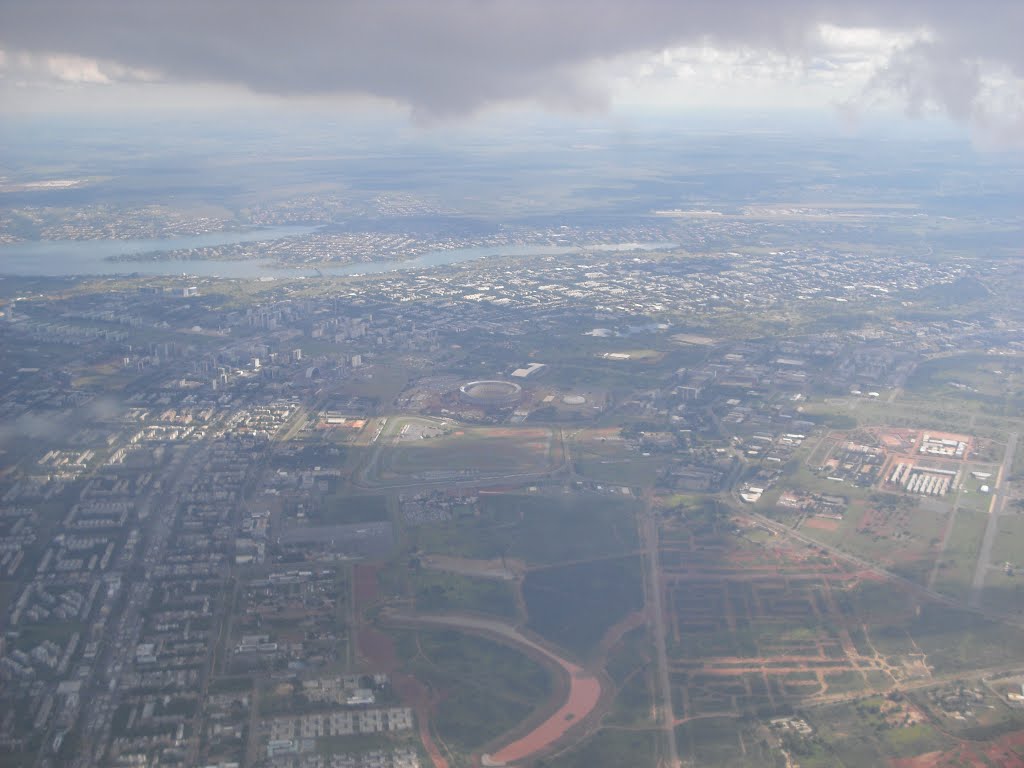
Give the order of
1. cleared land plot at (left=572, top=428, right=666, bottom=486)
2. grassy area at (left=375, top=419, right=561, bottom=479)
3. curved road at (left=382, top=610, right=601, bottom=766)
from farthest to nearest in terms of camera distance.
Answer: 1. grassy area at (left=375, top=419, right=561, bottom=479)
2. cleared land plot at (left=572, top=428, right=666, bottom=486)
3. curved road at (left=382, top=610, right=601, bottom=766)

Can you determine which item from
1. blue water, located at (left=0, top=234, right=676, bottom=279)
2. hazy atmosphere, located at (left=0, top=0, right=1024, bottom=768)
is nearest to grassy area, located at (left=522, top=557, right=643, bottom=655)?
hazy atmosphere, located at (left=0, top=0, right=1024, bottom=768)

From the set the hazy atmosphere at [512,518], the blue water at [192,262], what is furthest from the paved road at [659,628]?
the blue water at [192,262]

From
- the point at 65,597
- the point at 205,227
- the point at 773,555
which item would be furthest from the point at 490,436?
the point at 205,227

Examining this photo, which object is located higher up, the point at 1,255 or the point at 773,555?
the point at 773,555

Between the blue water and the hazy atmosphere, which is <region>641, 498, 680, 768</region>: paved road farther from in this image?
the blue water

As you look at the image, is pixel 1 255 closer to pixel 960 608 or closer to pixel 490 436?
pixel 490 436

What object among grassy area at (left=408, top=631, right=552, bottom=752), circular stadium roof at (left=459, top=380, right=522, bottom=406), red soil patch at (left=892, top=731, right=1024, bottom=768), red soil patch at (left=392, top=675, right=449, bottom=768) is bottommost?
circular stadium roof at (left=459, top=380, right=522, bottom=406)

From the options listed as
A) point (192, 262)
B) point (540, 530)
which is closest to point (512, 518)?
point (540, 530)
